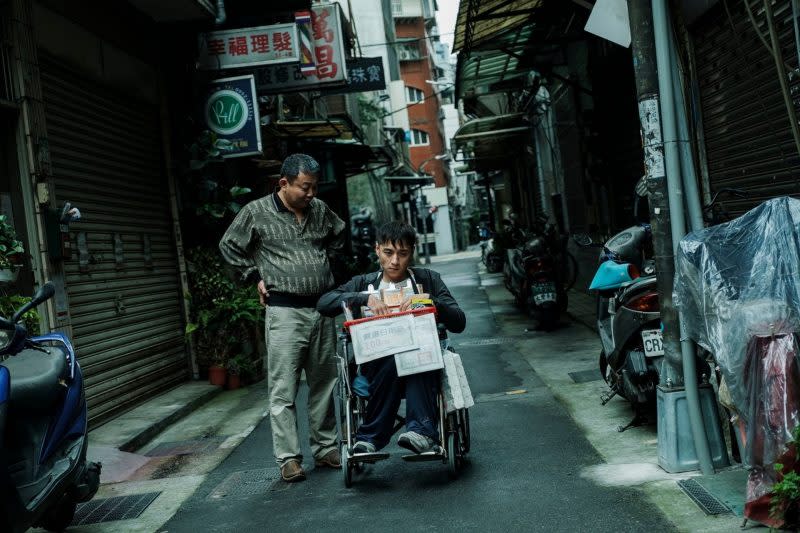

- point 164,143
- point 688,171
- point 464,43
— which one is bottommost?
point 688,171

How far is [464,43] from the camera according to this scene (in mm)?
11250

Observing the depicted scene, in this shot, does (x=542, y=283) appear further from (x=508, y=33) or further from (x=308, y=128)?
(x=308, y=128)

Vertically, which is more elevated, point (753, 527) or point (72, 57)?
point (72, 57)

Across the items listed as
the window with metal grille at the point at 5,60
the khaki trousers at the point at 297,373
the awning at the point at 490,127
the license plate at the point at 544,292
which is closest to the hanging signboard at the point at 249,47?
the window with metal grille at the point at 5,60

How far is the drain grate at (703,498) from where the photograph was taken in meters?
3.91

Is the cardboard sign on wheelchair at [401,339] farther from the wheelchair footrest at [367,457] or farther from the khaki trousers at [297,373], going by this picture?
the khaki trousers at [297,373]

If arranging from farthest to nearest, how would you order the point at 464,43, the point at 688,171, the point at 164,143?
the point at 464,43 → the point at 164,143 → the point at 688,171

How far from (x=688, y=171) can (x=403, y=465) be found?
2.50 m

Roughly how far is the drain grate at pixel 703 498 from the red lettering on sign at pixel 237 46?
7510 mm

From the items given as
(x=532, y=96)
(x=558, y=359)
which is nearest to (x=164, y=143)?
(x=558, y=359)

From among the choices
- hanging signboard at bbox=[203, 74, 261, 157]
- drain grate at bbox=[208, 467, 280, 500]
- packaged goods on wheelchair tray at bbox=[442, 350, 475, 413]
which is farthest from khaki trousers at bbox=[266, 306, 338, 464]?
hanging signboard at bbox=[203, 74, 261, 157]

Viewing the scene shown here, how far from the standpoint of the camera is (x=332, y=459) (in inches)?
216

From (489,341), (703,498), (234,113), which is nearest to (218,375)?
(234,113)

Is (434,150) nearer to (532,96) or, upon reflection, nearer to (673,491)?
(532,96)
